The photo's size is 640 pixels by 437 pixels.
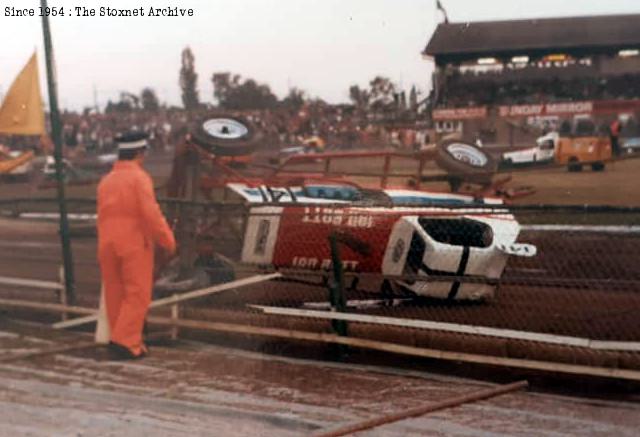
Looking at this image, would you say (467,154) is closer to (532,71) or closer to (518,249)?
(532,71)

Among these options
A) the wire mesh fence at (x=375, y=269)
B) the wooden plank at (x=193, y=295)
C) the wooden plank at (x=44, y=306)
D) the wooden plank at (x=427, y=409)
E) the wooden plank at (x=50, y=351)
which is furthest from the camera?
the wooden plank at (x=44, y=306)

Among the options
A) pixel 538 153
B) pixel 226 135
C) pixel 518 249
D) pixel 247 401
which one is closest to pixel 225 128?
pixel 226 135

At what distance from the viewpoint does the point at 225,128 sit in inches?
392

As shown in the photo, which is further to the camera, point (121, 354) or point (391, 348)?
point (121, 354)

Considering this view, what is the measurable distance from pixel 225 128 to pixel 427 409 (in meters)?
4.70

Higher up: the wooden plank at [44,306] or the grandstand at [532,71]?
the grandstand at [532,71]

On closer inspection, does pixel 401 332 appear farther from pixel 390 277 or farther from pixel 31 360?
pixel 31 360

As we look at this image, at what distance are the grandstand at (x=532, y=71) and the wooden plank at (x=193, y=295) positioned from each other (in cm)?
296

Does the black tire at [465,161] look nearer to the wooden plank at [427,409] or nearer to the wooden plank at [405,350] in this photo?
the wooden plank at [405,350]

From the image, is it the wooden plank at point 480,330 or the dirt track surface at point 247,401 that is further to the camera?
the wooden plank at point 480,330

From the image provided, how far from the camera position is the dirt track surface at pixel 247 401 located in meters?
5.67

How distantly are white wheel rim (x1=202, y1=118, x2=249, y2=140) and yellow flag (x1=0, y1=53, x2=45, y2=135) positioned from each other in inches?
60.0

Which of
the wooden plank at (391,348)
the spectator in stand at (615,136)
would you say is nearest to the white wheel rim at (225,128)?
the wooden plank at (391,348)

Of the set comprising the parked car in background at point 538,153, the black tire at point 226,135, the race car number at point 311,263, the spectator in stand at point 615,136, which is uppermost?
the black tire at point 226,135
